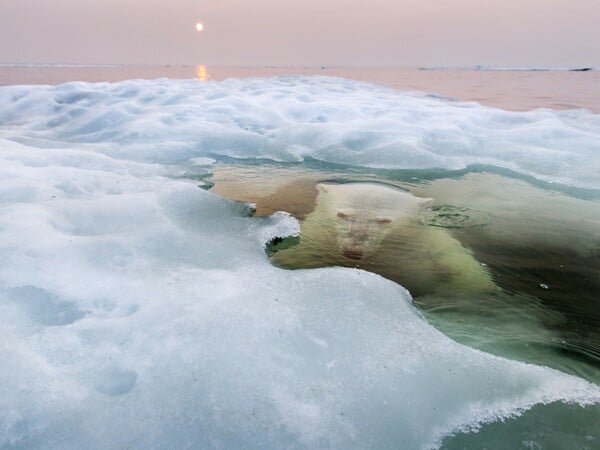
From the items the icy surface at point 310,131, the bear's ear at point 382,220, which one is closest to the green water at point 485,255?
the bear's ear at point 382,220

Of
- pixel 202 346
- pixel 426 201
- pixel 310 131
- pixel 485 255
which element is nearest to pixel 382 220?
pixel 426 201

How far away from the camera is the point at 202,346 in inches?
91.9

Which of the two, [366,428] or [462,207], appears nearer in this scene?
[366,428]

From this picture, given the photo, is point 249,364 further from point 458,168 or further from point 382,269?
point 458,168

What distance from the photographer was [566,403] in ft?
7.04

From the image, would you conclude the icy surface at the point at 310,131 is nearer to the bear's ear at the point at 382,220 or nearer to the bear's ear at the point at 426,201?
the bear's ear at the point at 426,201

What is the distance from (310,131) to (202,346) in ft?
22.3

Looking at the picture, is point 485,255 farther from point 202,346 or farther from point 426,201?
point 202,346

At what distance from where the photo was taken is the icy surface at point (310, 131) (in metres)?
7.02

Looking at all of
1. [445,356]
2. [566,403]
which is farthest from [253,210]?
[566,403]

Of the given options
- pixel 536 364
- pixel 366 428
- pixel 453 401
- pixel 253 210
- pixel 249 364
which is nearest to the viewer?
pixel 366 428

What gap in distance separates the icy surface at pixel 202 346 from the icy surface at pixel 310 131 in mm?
3358

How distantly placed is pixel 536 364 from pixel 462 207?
9.75 ft

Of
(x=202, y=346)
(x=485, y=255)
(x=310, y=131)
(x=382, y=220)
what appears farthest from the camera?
(x=310, y=131)
